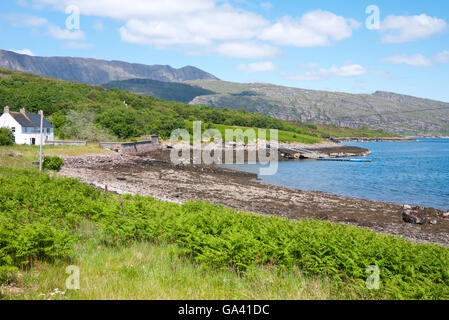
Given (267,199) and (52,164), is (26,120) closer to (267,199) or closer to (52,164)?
(52,164)

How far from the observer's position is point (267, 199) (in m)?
36.3

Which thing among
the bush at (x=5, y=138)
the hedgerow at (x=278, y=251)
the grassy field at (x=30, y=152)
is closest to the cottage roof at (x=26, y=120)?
the grassy field at (x=30, y=152)

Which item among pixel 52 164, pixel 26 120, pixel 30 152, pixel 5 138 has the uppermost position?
pixel 26 120

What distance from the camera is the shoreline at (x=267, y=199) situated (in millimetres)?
27484

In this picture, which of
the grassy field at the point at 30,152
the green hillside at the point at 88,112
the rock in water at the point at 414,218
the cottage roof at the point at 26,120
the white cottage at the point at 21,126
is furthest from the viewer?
the green hillside at the point at 88,112


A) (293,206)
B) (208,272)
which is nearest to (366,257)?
(208,272)

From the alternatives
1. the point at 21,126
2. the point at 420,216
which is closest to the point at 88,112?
the point at 21,126

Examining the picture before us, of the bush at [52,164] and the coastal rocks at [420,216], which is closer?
the coastal rocks at [420,216]

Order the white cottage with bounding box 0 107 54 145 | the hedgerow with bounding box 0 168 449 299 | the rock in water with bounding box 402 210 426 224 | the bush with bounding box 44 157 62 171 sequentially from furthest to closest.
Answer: the white cottage with bounding box 0 107 54 145, the bush with bounding box 44 157 62 171, the rock in water with bounding box 402 210 426 224, the hedgerow with bounding box 0 168 449 299

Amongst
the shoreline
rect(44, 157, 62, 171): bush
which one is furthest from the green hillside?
rect(44, 157, 62, 171): bush

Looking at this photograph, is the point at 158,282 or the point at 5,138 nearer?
the point at 158,282

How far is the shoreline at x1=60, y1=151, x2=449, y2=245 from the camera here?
1082 inches

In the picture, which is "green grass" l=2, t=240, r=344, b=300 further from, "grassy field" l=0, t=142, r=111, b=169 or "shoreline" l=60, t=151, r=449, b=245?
"grassy field" l=0, t=142, r=111, b=169

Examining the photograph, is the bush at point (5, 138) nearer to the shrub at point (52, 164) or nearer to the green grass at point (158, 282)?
the shrub at point (52, 164)
